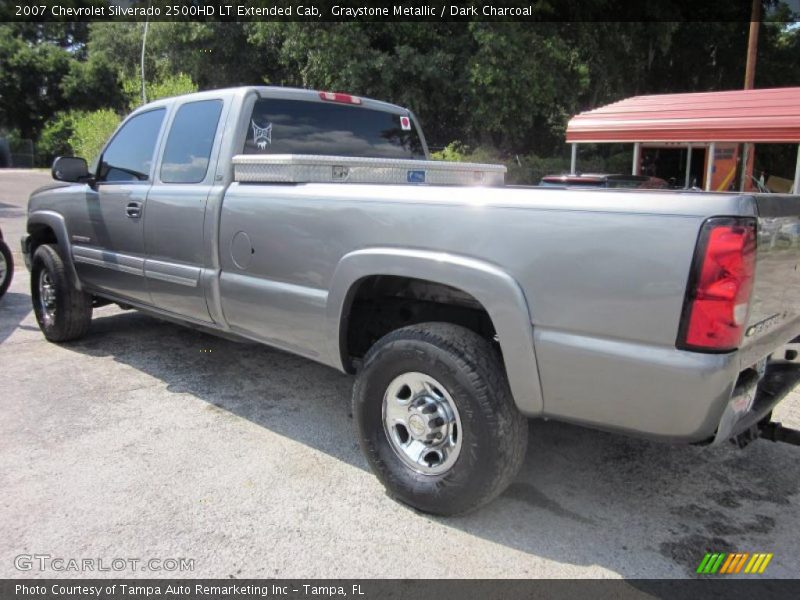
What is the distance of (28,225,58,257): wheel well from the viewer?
19.1 ft

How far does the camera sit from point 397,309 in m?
3.50

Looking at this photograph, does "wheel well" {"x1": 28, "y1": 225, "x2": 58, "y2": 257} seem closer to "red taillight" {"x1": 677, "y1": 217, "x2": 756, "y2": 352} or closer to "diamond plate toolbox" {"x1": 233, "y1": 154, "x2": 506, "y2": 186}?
"diamond plate toolbox" {"x1": 233, "y1": 154, "x2": 506, "y2": 186}

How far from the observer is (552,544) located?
112 inches

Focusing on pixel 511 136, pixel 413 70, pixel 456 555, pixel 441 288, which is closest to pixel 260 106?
pixel 441 288

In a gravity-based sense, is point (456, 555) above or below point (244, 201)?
below

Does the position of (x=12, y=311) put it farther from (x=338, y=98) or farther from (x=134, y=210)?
(x=338, y=98)

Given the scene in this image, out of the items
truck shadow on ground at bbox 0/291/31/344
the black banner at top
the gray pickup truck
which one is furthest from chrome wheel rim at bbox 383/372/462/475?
the black banner at top

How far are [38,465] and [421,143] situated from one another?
344 centimetres

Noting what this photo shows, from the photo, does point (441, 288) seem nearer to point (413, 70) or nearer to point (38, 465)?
point (38, 465)

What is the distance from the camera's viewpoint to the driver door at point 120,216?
461 cm

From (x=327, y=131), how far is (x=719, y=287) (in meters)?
2.96

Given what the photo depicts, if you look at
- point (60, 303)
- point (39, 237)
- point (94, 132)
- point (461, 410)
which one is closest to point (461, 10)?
point (94, 132)

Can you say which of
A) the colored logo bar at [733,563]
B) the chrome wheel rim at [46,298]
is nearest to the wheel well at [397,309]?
the colored logo bar at [733,563]

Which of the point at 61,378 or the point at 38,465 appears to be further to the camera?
the point at 61,378
